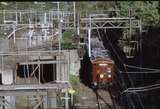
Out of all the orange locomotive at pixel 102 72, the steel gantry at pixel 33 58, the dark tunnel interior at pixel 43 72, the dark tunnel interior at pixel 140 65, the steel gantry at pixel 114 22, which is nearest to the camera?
the steel gantry at pixel 33 58

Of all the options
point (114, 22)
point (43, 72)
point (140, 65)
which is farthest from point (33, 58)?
point (114, 22)

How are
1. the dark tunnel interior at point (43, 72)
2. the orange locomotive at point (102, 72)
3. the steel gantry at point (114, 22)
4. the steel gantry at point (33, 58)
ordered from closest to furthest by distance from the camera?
the steel gantry at point (33, 58) → the dark tunnel interior at point (43, 72) → the orange locomotive at point (102, 72) → the steel gantry at point (114, 22)

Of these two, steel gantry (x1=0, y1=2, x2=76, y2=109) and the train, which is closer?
steel gantry (x1=0, y1=2, x2=76, y2=109)

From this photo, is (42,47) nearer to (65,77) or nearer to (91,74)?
(65,77)

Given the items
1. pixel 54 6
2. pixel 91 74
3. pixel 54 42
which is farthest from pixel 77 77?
pixel 54 6

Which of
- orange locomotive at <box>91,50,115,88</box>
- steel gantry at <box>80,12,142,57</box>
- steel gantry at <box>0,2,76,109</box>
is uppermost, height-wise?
steel gantry at <box>80,12,142,57</box>

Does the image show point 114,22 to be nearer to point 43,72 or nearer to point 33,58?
point 43,72

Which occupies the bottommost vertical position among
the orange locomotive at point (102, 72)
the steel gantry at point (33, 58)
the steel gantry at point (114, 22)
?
the orange locomotive at point (102, 72)

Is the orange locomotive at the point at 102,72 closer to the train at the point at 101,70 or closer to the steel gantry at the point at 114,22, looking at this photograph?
the train at the point at 101,70

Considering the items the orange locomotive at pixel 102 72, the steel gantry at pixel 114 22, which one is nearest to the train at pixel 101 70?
the orange locomotive at pixel 102 72

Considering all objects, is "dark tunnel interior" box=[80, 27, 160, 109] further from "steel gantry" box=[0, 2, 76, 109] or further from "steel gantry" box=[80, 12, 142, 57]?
"steel gantry" box=[0, 2, 76, 109]

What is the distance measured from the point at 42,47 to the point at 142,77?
676 cm

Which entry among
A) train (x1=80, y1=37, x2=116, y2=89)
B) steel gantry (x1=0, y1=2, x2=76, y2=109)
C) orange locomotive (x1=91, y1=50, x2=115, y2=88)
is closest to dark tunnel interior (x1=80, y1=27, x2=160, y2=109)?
train (x1=80, y1=37, x2=116, y2=89)

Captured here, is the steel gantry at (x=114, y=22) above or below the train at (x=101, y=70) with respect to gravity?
above
